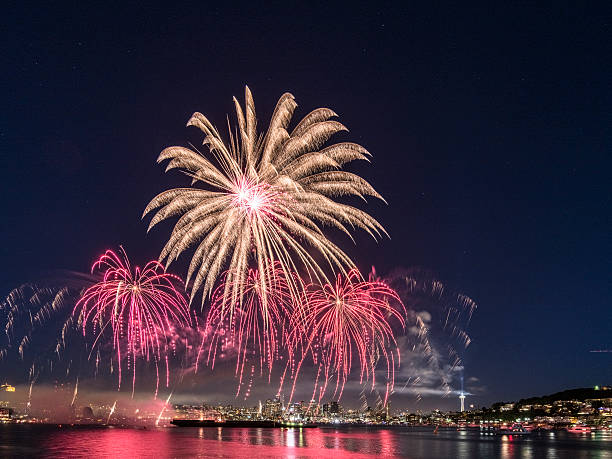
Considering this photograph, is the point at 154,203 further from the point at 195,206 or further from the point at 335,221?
the point at 335,221

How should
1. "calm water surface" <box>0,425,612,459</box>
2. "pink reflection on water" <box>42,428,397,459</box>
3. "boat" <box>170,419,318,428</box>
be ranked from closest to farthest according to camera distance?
"pink reflection on water" <box>42,428,397,459</box>
"calm water surface" <box>0,425,612,459</box>
"boat" <box>170,419,318,428</box>

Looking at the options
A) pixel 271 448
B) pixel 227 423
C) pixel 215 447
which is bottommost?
pixel 227 423

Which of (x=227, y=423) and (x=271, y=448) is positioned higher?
(x=271, y=448)

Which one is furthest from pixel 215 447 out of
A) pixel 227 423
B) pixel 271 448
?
pixel 227 423

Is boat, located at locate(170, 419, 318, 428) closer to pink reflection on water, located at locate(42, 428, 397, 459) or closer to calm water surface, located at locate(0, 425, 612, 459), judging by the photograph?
calm water surface, located at locate(0, 425, 612, 459)

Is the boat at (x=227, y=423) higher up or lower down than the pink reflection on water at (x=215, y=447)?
lower down

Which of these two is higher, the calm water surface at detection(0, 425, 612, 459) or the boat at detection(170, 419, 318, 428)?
the calm water surface at detection(0, 425, 612, 459)

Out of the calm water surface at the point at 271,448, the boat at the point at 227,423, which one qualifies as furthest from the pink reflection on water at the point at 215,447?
the boat at the point at 227,423

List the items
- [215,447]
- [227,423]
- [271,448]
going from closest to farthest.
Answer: [271,448]
[215,447]
[227,423]

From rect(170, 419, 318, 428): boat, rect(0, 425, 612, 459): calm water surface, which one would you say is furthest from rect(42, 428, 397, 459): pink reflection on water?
rect(170, 419, 318, 428): boat

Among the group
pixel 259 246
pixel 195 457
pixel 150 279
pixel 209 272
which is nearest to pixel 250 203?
pixel 259 246

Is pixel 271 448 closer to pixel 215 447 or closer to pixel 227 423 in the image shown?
pixel 215 447

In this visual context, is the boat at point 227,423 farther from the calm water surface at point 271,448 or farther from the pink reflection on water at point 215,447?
the pink reflection on water at point 215,447

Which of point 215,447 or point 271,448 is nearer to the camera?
point 271,448
